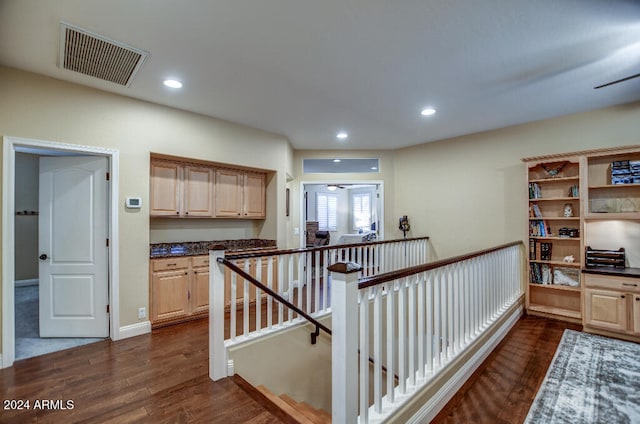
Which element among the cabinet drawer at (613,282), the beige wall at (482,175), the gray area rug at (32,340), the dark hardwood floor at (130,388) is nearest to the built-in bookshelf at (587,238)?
the cabinet drawer at (613,282)

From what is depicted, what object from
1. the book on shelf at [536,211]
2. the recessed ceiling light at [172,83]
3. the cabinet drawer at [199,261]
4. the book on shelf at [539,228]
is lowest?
the cabinet drawer at [199,261]

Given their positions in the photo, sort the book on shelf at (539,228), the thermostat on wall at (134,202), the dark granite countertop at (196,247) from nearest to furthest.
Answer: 1. the thermostat on wall at (134,202)
2. the dark granite countertop at (196,247)
3. the book on shelf at (539,228)

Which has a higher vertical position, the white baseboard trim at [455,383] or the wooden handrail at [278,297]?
the wooden handrail at [278,297]

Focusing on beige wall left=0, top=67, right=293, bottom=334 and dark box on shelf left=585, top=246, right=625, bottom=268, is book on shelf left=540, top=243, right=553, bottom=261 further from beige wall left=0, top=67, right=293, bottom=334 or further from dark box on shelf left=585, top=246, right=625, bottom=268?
beige wall left=0, top=67, right=293, bottom=334

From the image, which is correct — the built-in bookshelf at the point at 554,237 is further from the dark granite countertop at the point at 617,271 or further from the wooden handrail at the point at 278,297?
the wooden handrail at the point at 278,297

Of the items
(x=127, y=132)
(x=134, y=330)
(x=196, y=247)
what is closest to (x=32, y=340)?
(x=134, y=330)

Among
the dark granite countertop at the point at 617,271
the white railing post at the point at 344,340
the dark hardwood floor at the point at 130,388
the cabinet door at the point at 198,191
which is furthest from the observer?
the cabinet door at the point at 198,191

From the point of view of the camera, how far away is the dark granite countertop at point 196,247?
388 centimetres

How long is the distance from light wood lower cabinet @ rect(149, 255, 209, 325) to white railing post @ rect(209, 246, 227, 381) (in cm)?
154

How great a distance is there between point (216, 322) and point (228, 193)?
8.38 ft

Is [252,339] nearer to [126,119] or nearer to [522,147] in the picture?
[126,119]

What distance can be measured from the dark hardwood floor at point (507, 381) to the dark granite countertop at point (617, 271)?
81cm

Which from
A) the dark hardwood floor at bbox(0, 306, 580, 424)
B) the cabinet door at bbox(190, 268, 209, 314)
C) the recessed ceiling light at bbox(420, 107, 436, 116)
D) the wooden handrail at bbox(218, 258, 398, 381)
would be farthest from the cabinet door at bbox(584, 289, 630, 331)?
the cabinet door at bbox(190, 268, 209, 314)

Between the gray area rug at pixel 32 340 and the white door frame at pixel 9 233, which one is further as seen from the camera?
the gray area rug at pixel 32 340
